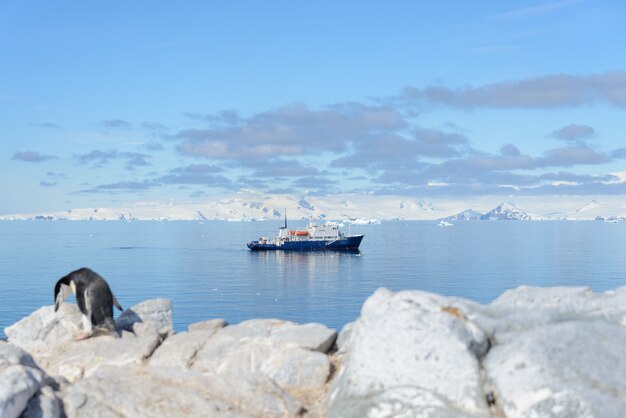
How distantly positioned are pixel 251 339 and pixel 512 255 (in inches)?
6393

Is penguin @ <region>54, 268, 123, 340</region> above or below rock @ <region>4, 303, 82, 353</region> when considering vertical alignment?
above

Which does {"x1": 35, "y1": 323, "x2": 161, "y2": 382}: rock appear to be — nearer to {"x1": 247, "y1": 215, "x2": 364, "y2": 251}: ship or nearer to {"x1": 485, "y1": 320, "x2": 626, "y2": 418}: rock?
{"x1": 485, "y1": 320, "x2": 626, "y2": 418}: rock

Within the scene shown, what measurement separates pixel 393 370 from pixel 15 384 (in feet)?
23.7

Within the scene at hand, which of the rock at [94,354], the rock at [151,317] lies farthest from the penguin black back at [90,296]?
the rock at [151,317]

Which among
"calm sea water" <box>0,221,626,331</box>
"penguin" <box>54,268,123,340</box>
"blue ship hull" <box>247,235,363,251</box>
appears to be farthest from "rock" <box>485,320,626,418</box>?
"blue ship hull" <box>247,235,363,251</box>

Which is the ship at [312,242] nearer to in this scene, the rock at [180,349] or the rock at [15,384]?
the rock at [180,349]

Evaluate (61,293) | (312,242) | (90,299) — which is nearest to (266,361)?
(90,299)

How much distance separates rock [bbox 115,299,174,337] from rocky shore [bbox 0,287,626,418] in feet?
8.45

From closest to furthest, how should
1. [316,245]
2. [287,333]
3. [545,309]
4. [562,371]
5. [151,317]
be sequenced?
[562,371] → [545,309] → [287,333] → [151,317] → [316,245]

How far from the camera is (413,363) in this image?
13234 mm

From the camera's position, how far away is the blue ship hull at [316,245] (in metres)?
176

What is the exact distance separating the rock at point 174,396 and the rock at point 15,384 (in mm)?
754

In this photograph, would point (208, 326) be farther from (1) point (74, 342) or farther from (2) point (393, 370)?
(2) point (393, 370)

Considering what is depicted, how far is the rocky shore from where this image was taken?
494 inches
